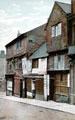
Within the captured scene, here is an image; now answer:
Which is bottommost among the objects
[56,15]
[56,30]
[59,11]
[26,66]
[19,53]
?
[26,66]

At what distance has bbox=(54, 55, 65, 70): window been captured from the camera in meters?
25.2

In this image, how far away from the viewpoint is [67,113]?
684 inches

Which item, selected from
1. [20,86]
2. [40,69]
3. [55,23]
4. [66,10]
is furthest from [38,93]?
[66,10]

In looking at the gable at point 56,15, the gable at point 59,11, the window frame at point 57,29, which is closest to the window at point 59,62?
the window frame at point 57,29

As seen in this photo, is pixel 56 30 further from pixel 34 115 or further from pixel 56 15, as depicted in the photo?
pixel 34 115

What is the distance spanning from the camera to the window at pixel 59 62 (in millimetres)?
25172

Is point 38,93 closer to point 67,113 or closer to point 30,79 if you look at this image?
point 30,79

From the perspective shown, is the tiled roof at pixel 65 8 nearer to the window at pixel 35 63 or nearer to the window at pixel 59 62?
the window at pixel 59 62

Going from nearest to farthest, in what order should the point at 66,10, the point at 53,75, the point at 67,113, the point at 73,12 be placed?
the point at 67,113, the point at 73,12, the point at 66,10, the point at 53,75

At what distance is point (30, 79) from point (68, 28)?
A: 11.5 metres

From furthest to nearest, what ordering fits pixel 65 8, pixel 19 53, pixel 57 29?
1. pixel 19 53
2. pixel 57 29
3. pixel 65 8

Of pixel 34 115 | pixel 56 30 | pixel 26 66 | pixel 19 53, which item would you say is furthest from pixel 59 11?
pixel 19 53

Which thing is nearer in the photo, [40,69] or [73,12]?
[73,12]

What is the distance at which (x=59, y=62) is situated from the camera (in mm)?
25766
